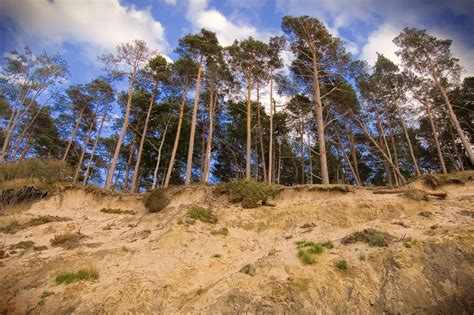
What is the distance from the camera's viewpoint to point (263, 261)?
305 inches

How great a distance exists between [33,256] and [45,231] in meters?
2.58

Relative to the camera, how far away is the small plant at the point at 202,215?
36.9 feet

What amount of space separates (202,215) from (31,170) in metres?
14.2

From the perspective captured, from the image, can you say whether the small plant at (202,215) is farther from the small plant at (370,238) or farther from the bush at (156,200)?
the small plant at (370,238)

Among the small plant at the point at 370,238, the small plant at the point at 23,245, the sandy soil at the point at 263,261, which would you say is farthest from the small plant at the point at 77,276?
the small plant at the point at 370,238

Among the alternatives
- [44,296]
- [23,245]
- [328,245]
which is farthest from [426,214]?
[23,245]

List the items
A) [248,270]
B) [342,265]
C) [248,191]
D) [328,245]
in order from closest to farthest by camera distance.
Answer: [342,265]
[248,270]
[328,245]
[248,191]

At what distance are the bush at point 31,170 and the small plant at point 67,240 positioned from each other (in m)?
7.50

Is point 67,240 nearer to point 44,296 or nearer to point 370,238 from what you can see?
point 44,296

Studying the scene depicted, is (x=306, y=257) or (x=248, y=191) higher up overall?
(x=248, y=191)

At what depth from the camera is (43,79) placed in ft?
71.2

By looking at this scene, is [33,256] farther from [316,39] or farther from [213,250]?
[316,39]

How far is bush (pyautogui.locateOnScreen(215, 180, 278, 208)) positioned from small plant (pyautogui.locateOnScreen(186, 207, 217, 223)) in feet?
4.91

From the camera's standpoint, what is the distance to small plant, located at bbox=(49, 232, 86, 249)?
9.87m
